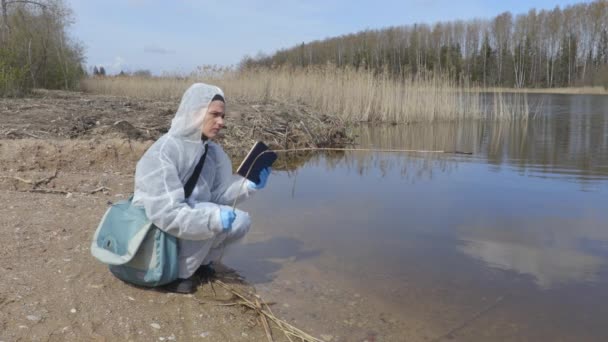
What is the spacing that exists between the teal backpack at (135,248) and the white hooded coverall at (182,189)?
79 mm

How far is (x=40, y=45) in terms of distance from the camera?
18312mm

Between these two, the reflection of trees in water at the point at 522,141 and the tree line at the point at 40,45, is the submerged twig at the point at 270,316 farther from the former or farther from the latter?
the tree line at the point at 40,45

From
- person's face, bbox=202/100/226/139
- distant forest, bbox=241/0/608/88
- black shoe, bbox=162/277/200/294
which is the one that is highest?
distant forest, bbox=241/0/608/88

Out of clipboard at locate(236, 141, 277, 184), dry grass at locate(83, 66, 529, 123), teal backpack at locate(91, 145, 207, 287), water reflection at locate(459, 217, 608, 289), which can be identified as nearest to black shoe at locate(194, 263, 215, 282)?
teal backpack at locate(91, 145, 207, 287)

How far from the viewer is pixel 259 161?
11.2ft

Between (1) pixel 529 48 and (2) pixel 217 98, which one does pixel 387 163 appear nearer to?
(2) pixel 217 98

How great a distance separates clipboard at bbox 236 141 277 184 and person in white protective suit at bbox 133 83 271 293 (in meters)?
0.06

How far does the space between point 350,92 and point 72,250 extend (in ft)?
43.3

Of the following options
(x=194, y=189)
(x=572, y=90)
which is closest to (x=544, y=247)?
(x=194, y=189)

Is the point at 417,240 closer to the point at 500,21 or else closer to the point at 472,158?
the point at 472,158

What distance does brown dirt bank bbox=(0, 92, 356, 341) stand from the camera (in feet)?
8.68

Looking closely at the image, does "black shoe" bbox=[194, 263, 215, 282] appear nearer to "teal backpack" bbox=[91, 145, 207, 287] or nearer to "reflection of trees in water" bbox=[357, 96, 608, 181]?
"teal backpack" bbox=[91, 145, 207, 287]

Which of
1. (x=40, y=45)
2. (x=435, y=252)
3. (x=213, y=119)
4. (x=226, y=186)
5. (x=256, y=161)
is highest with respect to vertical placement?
(x=40, y=45)

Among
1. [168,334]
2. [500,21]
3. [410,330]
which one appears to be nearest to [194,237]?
[168,334]
